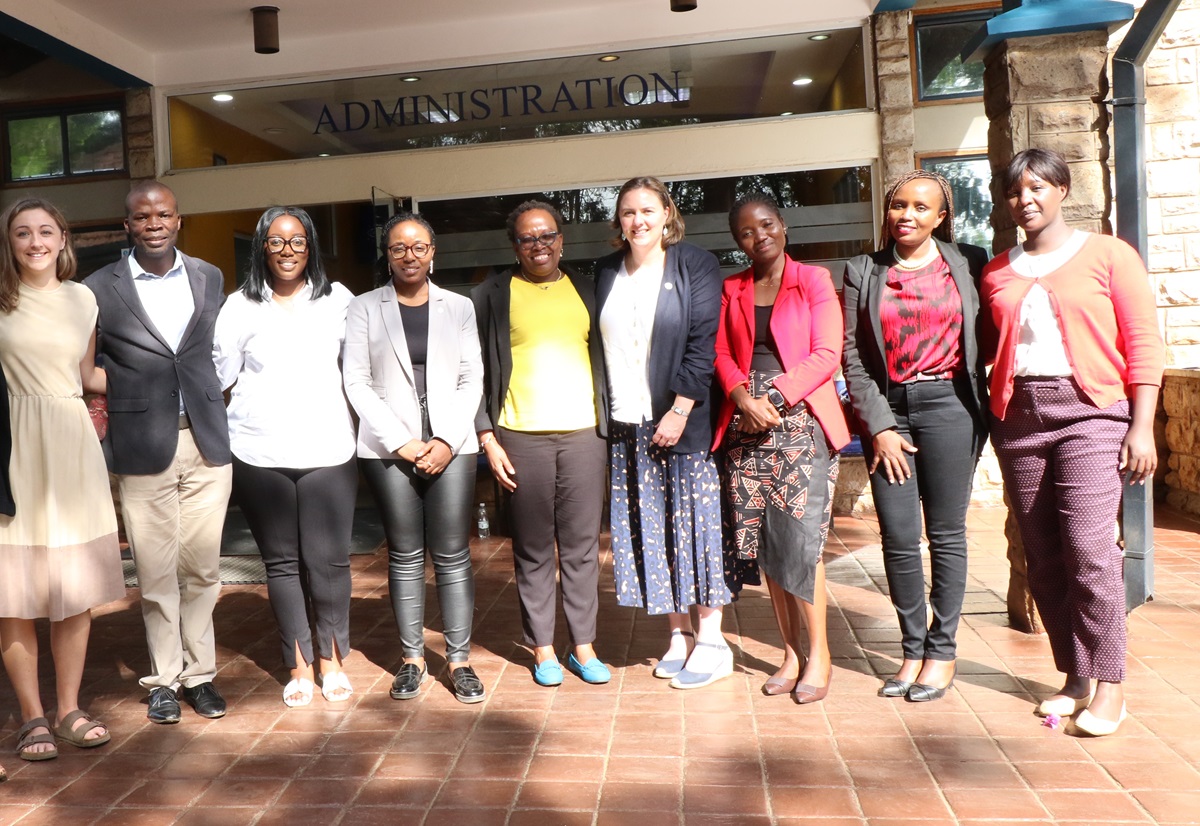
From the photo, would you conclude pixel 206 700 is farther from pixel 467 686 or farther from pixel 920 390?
pixel 920 390

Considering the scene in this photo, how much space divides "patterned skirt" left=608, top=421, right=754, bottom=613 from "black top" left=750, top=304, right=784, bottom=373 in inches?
17.3

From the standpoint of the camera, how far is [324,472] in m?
4.11

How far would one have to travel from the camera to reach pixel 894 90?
27.0 ft

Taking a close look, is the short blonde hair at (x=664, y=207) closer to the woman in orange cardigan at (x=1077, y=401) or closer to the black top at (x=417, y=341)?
the black top at (x=417, y=341)

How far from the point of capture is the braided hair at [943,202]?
3.93 m

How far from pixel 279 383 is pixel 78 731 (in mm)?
1420

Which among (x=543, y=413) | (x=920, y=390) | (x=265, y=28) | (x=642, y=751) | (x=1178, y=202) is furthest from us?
(x=265, y=28)

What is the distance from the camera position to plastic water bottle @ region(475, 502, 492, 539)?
25.4 feet

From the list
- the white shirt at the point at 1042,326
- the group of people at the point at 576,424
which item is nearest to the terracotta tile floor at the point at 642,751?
the group of people at the point at 576,424

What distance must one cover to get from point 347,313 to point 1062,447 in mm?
2661

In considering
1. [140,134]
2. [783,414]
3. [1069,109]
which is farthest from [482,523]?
[1069,109]

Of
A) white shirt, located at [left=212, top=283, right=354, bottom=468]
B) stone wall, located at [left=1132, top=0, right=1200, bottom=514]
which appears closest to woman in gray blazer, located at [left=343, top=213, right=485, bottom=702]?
white shirt, located at [left=212, top=283, right=354, bottom=468]

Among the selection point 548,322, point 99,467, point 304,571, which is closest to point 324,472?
point 304,571

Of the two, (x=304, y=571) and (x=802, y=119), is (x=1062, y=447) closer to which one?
(x=304, y=571)
